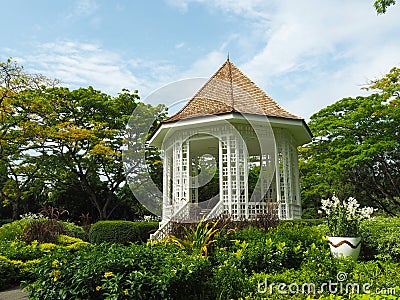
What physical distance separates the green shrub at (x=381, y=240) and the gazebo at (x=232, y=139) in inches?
128

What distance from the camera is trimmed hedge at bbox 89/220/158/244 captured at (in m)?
11.0

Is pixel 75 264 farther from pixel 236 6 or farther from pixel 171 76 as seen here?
pixel 171 76

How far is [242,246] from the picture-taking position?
237 inches

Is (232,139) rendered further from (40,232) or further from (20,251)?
(20,251)

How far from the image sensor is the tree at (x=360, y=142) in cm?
1579

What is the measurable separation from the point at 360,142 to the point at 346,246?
11862 mm

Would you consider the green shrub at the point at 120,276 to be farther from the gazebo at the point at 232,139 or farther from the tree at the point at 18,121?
the tree at the point at 18,121

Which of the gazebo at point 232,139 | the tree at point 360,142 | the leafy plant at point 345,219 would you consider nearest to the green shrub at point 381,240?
the leafy plant at point 345,219

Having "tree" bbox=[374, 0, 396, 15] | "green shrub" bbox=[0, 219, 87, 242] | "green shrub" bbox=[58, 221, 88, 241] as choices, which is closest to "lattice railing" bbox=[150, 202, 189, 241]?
"green shrub" bbox=[0, 219, 87, 242]

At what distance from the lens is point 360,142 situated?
16906 millimetres

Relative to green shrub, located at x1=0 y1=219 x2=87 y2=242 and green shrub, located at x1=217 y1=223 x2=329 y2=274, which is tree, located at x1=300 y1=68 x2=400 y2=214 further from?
green shrub, located at x1=0 y1=219 x2=87 y2=242

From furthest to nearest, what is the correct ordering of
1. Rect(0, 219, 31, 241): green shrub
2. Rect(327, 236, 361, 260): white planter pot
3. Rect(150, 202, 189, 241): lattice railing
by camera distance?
1. Rect(150, 202, 189, 241): lattice railing
2. Rect(0, 219, 31, 241): green shrub
3. Rect(327, 236, 361, 260): white planter pot

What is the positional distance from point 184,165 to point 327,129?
28.4 feet

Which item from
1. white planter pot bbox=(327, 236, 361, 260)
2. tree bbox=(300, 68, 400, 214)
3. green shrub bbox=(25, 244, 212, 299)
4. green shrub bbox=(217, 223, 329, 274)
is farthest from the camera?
tree bbox=(300, 68, 400, 214)
